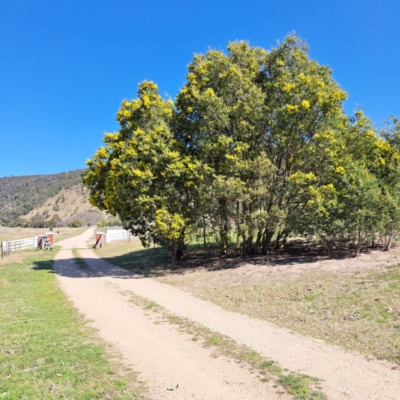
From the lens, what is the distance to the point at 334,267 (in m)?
13.1

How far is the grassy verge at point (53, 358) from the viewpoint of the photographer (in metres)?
5.26

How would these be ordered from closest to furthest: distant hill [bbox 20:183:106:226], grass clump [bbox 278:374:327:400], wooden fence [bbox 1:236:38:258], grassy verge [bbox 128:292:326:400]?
grass clump [bbox 278:374:327:400]
grassy verge [bbox 128:292:326:400]
wooden fence [bbox 1:236:38:258]
distant hill [bbox 20:183:106:226]

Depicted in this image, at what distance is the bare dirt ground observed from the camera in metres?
5.17

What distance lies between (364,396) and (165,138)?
1361 centimetres

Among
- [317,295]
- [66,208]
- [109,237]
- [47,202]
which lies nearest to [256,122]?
[317,295]

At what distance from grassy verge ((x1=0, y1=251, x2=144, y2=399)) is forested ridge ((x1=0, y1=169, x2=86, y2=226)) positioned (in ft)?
356

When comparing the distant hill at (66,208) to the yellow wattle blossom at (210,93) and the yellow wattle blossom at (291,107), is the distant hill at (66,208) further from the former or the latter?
the yellow wattle blossom at (291,107)

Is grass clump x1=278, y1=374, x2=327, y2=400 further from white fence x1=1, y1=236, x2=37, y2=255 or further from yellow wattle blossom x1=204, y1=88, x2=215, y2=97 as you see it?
white fence x1=1, y1=236, x2=37, y2=255

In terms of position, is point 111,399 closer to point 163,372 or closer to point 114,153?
point 163,372

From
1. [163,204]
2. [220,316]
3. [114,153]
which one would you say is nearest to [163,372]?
[220,316]

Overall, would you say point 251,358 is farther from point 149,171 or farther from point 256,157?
point 256,157

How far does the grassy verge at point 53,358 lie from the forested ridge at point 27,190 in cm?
10838

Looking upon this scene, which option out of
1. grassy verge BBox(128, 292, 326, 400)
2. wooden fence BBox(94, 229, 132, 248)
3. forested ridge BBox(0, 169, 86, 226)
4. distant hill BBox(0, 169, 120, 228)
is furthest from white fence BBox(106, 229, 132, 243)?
forested ridge BBox(0, 169, 86, 226)

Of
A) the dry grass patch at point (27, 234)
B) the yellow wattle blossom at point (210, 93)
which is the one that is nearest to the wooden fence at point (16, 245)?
the dry grass patch at point (27, 234)
